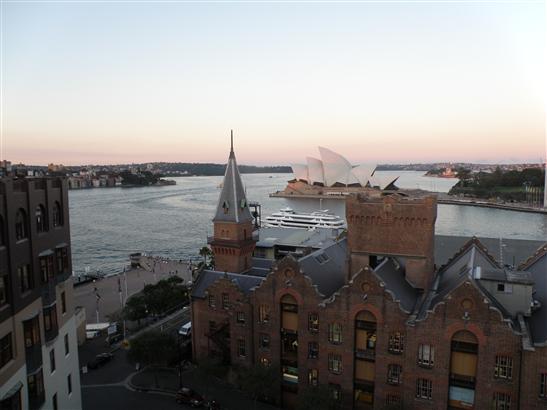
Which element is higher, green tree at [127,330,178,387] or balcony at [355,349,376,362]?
balcony at [355,349,376,362]

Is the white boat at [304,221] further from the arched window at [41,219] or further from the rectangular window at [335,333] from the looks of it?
the arched window at [41,219]

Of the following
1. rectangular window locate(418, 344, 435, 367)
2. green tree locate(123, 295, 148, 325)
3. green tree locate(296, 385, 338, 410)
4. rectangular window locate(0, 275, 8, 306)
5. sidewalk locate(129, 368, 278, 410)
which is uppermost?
rectangular window locate(0, 275, 8, 306)

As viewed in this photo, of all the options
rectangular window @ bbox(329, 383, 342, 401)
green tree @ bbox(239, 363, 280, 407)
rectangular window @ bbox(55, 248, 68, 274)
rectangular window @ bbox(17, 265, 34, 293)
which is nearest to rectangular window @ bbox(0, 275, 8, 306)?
rectangular window @ bbox(17, 265, 34, 293)

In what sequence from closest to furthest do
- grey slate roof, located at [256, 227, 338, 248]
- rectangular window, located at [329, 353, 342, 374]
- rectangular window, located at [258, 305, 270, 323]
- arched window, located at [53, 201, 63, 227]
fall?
arched window, located at [53, 201, 63, 227]
rectangular window, located at [329, 353, 342, 374]
rectangular window, located at [258, 305, 270, 323]
grey slate roof, located at [256, 227, 338, 248]

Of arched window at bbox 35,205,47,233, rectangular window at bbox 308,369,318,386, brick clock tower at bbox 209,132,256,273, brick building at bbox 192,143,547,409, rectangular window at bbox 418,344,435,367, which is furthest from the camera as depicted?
brick clock tower at bbox 209,132,256,273

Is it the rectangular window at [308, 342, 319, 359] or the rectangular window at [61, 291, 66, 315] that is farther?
the rectangular window at [308, 342, 319, 359]

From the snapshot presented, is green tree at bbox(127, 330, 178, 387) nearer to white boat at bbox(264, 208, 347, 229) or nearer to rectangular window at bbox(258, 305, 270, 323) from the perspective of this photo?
rectangular window at bbox(258, 305, 270, 323)

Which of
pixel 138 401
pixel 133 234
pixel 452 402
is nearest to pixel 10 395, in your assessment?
pixel 138 401
